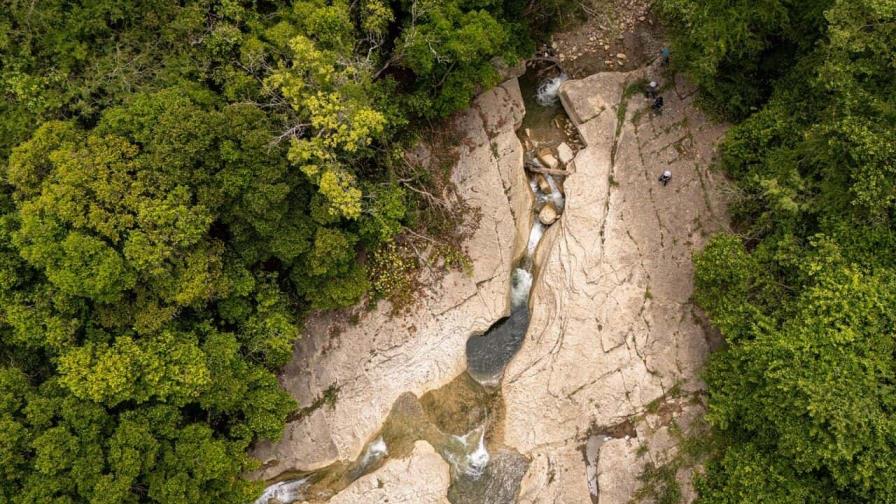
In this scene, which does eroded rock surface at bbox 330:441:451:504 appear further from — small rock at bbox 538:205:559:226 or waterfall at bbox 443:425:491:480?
small rock at bbox 538:205:559:226

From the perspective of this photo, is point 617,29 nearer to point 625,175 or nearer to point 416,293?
point 625,175

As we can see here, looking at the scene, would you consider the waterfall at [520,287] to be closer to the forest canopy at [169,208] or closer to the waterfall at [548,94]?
the forest canopy at [169,208]

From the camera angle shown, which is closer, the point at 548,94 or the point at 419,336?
the point at 419,336

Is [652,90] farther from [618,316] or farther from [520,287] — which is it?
[520,287]

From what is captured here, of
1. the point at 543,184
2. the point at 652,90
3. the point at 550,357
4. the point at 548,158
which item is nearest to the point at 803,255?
the point at 652,90

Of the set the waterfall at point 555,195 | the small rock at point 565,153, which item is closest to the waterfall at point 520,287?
the waterfall at point 555,195
